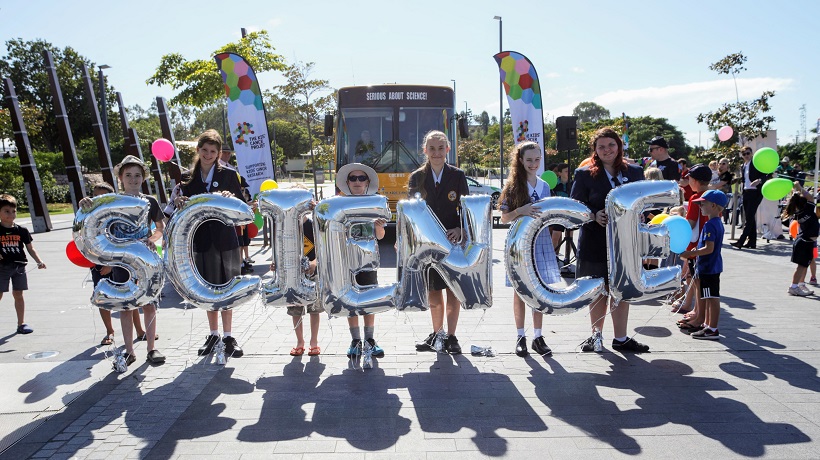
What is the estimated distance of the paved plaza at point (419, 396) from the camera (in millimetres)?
3316

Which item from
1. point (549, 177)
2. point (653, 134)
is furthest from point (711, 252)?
point (653, 134)

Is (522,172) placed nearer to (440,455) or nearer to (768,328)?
(440,455)

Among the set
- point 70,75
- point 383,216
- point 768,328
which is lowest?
point 768,328

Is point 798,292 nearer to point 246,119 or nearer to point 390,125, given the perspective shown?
point 390,125

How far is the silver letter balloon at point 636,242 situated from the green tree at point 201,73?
15400 mm

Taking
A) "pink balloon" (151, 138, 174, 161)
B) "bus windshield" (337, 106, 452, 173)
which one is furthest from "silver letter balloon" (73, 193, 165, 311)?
"bus windshield" (337, 106, 452, 173)

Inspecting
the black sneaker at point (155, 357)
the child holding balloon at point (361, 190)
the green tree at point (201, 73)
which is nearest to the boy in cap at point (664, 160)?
the child holding balloon at point (361, 190)

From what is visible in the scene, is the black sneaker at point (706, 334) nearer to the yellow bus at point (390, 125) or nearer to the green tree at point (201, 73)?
the yellow bus at point (390, 125)

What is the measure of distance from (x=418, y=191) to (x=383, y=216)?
0.71m

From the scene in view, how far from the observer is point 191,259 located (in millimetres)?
4242

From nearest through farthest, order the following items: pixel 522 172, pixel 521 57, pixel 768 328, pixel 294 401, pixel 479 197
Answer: pixel 294 401
pixel 479 197
pixel 522 172
pixel 768 328
pixel 521 57

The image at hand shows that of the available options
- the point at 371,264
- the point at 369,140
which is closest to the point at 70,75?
the point at 369,140

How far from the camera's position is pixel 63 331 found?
5965 millimetres

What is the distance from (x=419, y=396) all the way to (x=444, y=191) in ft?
5.65
